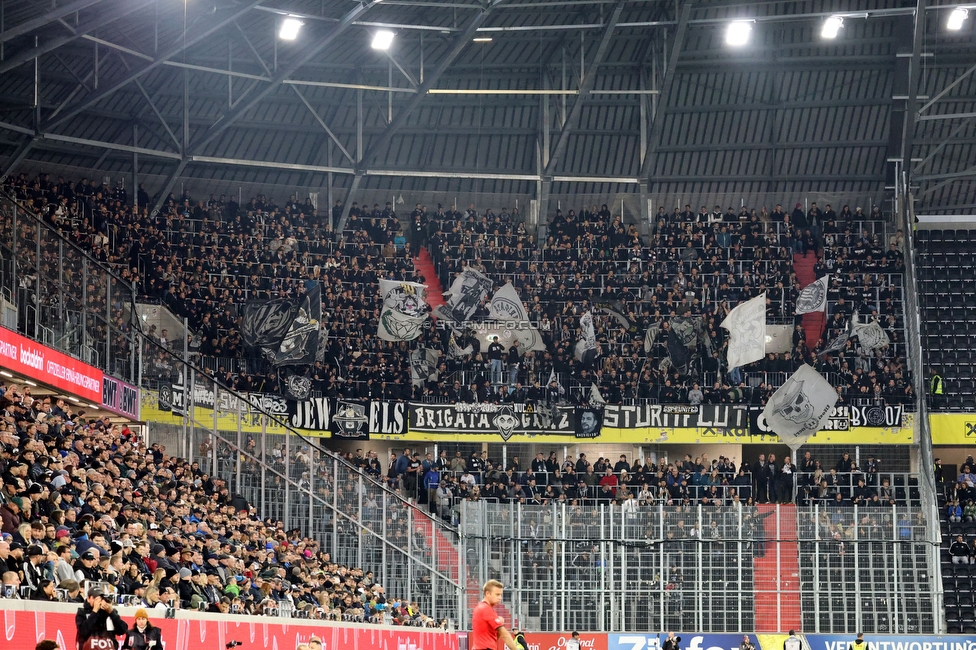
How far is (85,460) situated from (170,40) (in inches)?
660

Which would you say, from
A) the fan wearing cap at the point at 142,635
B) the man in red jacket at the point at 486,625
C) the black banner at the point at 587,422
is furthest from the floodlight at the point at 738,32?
the fan wearing cap at the point at 142,635

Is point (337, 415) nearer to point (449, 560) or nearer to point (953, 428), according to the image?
point (449, 560)

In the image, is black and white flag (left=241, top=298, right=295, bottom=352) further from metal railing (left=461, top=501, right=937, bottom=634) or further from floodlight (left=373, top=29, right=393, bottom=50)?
metal railing (left=461, top=501, right=937, bottom=634)

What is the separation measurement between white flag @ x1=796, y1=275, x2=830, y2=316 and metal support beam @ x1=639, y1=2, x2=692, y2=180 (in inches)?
246

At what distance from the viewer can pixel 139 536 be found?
63.9ft

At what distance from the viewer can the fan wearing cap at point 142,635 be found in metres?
13.6

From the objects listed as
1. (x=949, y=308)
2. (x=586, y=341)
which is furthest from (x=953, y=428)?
→ (x=586, y=341)

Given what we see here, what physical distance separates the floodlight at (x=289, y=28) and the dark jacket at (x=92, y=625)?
2499 cm

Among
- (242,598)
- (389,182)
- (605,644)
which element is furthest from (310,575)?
(389,182)

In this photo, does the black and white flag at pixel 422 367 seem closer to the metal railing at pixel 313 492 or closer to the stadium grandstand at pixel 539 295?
the stadium grandstand at pixel 539 295

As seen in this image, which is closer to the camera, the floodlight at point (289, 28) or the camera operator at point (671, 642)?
the camera operator at point (671, 642)

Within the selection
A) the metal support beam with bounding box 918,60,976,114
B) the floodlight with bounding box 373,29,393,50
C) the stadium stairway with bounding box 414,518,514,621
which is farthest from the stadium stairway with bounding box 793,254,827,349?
the stadium stairway with bounding box 414,518,514,621

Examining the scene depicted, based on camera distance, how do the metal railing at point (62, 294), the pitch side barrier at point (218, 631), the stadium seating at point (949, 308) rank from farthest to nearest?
the stadium seating at point (949, 308) → the metal railing at point (62, 294) → the pitch side barrier at point (218, 631)

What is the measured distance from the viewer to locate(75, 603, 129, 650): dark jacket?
12695mm
